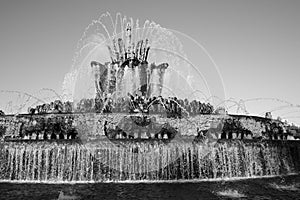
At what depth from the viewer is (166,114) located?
563 inches

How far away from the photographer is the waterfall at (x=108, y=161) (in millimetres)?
11125

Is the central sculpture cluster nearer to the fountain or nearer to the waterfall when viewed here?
the fountain

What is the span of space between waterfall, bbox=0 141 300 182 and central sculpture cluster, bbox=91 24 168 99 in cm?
1031

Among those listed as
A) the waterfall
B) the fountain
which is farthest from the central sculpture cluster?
the waterfall

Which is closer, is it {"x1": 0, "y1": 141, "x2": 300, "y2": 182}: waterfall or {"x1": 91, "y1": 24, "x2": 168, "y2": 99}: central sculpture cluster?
{"x1": 0, "y1": 141, "x2": 300, "y2": 182}: waterfall

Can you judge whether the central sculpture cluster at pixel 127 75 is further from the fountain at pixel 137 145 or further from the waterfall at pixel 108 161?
the waterfall at pixel 108 161

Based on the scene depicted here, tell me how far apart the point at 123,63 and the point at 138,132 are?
9728 millimetres

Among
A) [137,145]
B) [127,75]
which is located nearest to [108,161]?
[137,145]

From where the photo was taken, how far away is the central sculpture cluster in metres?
21.7

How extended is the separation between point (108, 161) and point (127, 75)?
1151cm

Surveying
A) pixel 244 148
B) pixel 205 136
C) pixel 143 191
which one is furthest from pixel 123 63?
pixel 143 191

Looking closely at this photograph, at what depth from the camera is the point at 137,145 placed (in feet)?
37.3

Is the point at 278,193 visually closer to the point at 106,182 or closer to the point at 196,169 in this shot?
the point at 196,169

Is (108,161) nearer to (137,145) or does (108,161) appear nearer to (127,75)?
(137,145)
